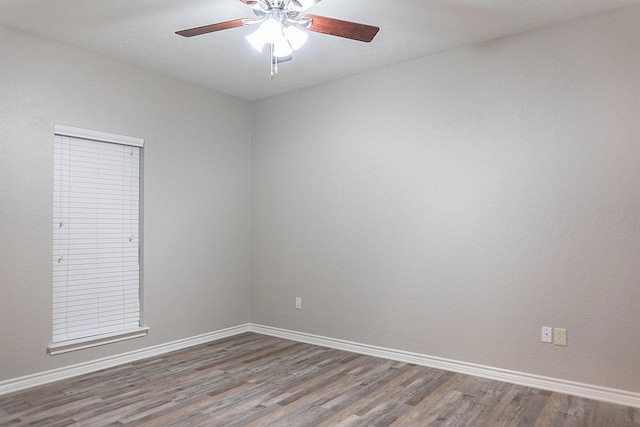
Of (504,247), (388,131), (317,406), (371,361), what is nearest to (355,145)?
(388,131)

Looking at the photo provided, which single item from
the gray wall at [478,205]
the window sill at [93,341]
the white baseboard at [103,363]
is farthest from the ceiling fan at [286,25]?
the white baseboard at [103,363]

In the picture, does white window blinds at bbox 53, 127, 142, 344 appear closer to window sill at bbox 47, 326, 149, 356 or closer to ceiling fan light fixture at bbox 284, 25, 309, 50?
window sill at bbox 47, 326, 149, 356

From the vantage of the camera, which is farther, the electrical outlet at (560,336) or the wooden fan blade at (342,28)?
the electrical outlet at (560,336)

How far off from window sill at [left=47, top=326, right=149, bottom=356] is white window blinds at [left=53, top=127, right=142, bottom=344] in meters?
0.05

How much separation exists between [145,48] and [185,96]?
834 mm

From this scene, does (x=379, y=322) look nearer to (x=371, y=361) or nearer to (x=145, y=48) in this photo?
(x=371, y=361)

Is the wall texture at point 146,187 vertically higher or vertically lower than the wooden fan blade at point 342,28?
lower

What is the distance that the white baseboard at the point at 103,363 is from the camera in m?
3.20

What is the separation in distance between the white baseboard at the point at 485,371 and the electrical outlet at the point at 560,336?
27 centimetres

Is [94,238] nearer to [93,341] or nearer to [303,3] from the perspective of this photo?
[93,341]

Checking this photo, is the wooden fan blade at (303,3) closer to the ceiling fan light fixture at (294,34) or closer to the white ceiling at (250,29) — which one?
the ceiling fan light fixture at (294,34)

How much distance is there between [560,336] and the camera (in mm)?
3143

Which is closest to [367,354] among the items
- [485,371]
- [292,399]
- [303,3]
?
[485,371]

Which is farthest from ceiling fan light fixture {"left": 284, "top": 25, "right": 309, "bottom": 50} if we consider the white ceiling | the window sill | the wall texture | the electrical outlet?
the window sill
